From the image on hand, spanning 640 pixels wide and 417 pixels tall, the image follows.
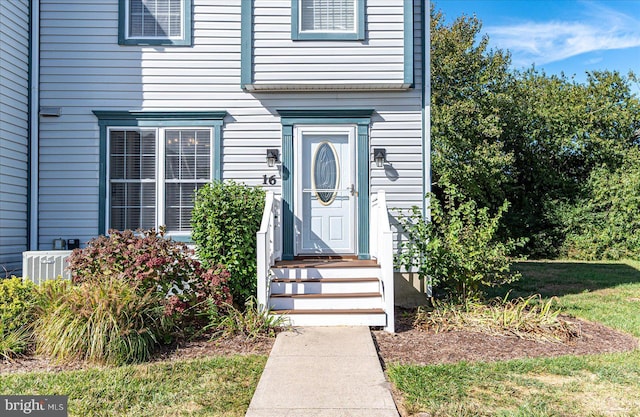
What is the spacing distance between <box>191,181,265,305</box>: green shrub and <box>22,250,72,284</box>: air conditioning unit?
1873 mm

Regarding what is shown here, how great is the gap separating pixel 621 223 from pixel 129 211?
14.4 m

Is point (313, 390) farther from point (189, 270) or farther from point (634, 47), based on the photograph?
point (634, 47)

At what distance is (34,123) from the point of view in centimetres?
728

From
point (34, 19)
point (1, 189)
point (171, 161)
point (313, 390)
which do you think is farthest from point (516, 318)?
point (34, 19)

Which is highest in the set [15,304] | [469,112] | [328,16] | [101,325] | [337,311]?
[469,112]

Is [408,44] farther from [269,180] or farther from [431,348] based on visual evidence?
[431,348]

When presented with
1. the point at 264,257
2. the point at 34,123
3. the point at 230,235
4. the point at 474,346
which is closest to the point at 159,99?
the point at 34,123

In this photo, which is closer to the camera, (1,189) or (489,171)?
(1,189)

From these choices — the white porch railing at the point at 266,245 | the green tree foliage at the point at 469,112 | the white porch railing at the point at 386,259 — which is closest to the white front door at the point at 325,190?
the white porch railing at the point at 266,245

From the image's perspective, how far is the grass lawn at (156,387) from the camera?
3641mm

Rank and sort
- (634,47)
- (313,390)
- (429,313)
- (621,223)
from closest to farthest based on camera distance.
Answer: (313,390), (429,313), (621,223), (634,47)

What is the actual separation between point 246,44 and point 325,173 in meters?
2.24

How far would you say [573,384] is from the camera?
4109 millimetres

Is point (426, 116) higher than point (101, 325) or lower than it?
higher
